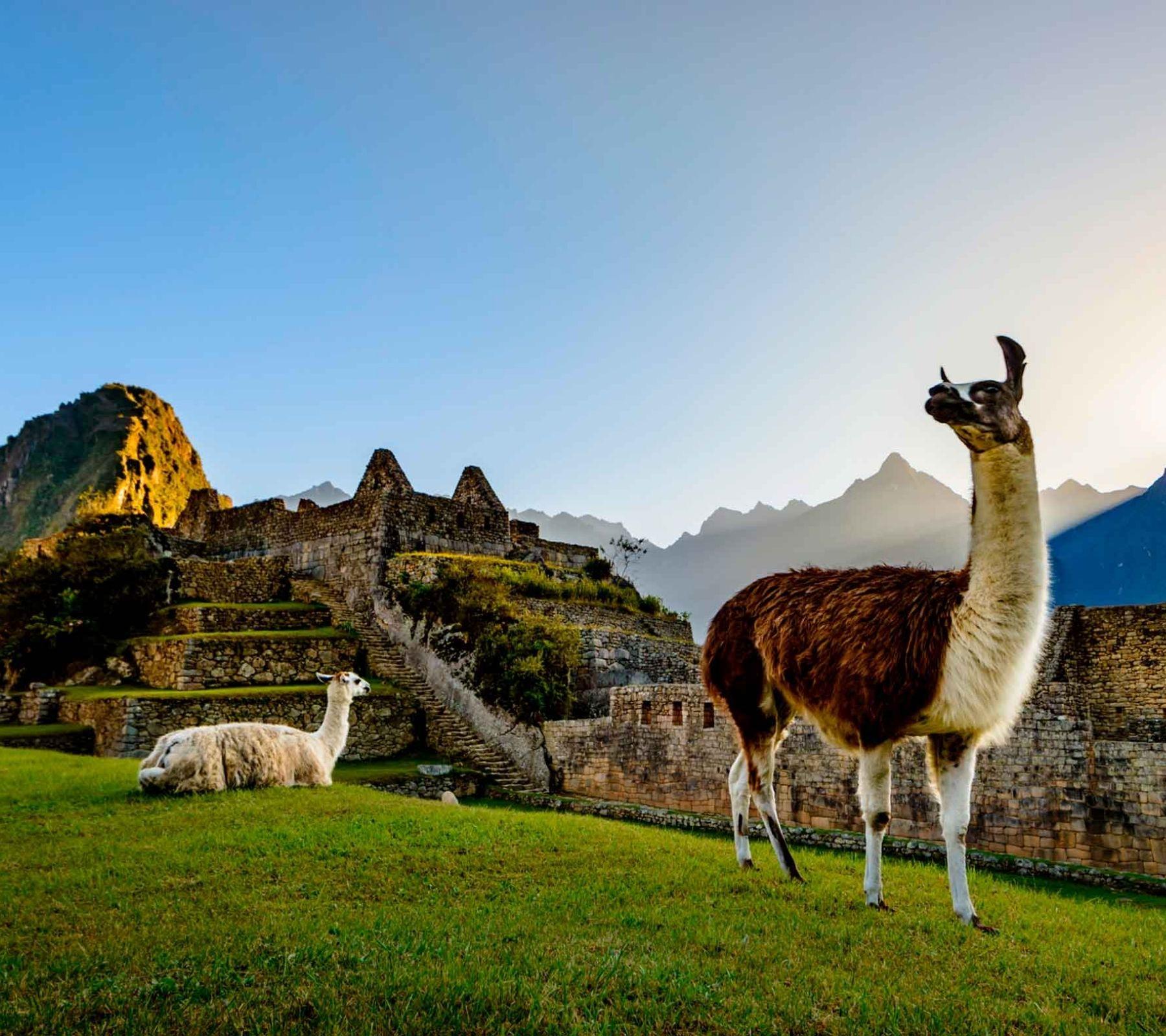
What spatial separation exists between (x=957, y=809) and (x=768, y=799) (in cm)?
164

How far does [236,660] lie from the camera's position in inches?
826

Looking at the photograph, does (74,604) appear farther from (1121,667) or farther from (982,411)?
(1121,667)

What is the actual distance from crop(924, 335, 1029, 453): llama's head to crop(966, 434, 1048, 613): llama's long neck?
0.25 ft

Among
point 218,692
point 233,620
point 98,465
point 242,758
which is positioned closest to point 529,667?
point 218,692

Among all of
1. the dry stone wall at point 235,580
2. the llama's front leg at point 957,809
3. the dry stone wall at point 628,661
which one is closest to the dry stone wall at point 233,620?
the dry stone wall at point 235,580

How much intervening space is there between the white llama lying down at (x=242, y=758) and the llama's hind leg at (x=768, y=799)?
7.27 metres

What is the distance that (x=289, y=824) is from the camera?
8.70m

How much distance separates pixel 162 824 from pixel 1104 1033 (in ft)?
27.4

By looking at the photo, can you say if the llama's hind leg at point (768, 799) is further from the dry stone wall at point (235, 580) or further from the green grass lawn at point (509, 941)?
→ the dry stone wall at point (235, 580)

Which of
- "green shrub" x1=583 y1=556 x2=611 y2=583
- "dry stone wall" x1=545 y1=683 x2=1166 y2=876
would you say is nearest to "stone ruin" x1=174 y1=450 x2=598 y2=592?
"green shrub" x1=583 y1=556 x2=611 y2=583

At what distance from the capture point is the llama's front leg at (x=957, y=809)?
18.2 ft

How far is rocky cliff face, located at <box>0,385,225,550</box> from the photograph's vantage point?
58875mm

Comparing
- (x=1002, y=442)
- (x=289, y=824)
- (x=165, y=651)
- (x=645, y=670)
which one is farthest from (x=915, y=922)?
(x=165, y=651)

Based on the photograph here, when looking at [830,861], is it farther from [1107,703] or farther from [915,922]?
[1107,703]
